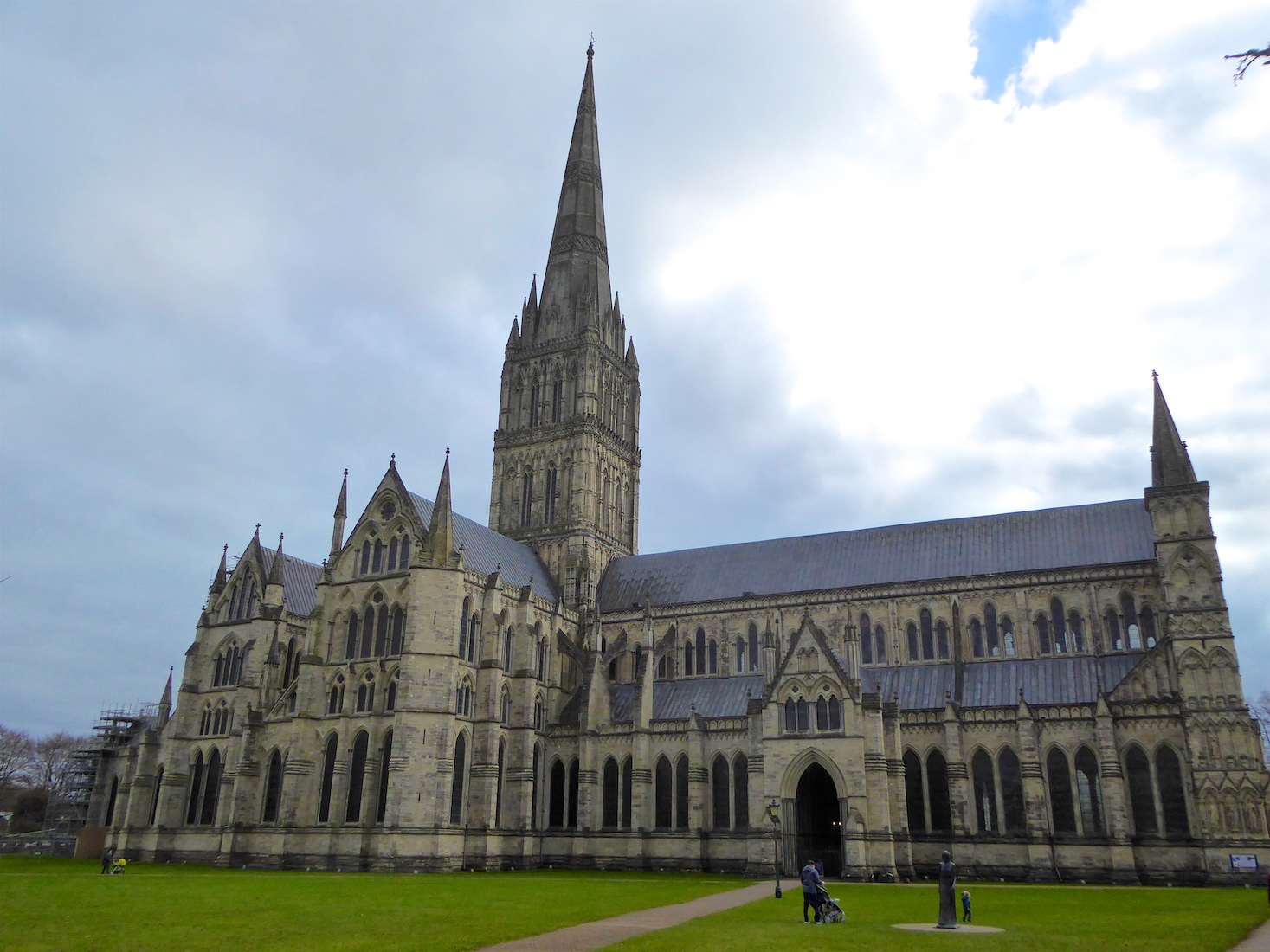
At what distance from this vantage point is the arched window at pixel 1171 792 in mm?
43969

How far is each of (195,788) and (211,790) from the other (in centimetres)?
150

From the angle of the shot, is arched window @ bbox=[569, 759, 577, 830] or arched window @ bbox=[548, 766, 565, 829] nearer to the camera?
arched window @ bbox=[569, 759, 577, 830]

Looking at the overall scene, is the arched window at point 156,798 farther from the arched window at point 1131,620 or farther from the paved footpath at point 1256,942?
the paved footpath at point 1256,942

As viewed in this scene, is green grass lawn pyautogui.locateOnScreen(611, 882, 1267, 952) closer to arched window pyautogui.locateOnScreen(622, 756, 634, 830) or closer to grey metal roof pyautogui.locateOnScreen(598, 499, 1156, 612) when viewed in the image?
arched window pyautogui.locateOnScreen(622, 756, 634, 830)

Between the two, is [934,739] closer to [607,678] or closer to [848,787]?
[848,787]

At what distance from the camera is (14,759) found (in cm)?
11075

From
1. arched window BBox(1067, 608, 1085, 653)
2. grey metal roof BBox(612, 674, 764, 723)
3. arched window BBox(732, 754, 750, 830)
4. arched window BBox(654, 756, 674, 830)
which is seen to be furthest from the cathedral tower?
arched window BBox(1067, 608, 1085, 653)

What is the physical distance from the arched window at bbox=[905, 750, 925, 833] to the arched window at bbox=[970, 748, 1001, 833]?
2549 millimetres

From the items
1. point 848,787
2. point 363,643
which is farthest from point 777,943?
point 363,643

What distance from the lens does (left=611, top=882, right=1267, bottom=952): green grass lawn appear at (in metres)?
19.6

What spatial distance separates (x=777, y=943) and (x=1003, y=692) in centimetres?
3486

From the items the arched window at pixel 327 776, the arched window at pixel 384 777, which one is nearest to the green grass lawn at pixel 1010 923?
the arched window at pixel 384 777

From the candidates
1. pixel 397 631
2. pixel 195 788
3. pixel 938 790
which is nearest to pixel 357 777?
pixel 397 631

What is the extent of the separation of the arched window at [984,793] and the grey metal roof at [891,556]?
1170 centimetres
